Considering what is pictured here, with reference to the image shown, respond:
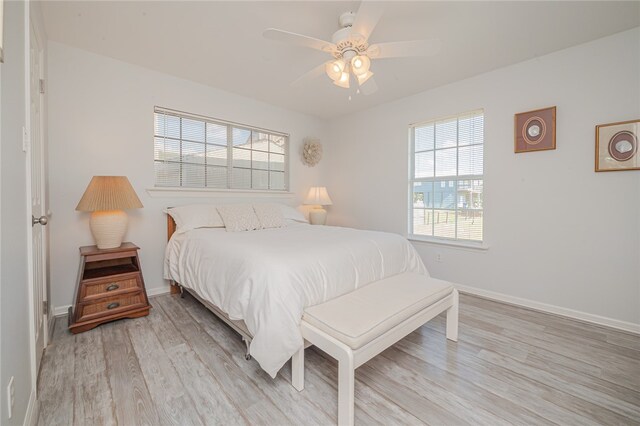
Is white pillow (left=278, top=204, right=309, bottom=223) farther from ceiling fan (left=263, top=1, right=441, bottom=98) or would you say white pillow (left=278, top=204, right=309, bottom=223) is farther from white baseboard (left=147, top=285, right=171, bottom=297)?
ceiling fan (left=263, top=1, right=441, bottom=98)

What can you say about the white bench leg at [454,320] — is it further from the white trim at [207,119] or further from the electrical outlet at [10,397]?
the white trim at [207,119]

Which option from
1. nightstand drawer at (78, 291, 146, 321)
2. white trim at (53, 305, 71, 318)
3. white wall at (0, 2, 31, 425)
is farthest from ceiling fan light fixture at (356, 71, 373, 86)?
white trim at (53, 305, 71, 318)

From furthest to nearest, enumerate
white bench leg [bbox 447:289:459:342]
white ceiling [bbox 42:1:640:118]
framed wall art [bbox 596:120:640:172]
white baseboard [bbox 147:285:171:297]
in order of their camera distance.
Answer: white baseboard [bbox 147:285:171:297] < framed wall art [bbox 596:120:640:172] < white bench leg [bbox 447:289:459:342] < white ceiling [bbox 42:1:640:118]

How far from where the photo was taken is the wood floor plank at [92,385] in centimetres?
138

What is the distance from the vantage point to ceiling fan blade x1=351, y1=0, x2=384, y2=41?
5.14 ft

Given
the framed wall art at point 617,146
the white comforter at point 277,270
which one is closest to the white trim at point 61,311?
the white comforter at point 277,270

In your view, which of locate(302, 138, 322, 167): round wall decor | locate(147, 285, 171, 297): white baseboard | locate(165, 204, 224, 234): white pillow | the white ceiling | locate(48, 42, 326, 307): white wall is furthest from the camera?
locate(302, 138, 322, 167): round wall decor

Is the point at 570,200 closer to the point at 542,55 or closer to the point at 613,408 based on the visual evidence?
the point at 542,55

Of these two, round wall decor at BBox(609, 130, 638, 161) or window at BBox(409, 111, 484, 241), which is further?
window at BBox(409, 111, 484, 241)

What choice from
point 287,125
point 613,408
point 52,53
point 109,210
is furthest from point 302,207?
point 613,408

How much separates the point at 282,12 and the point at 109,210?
2158 mm

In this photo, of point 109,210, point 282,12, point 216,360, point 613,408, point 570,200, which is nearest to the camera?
point 613,408

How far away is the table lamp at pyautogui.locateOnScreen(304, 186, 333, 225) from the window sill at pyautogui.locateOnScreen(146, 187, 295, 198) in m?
0.35

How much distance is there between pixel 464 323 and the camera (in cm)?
243
